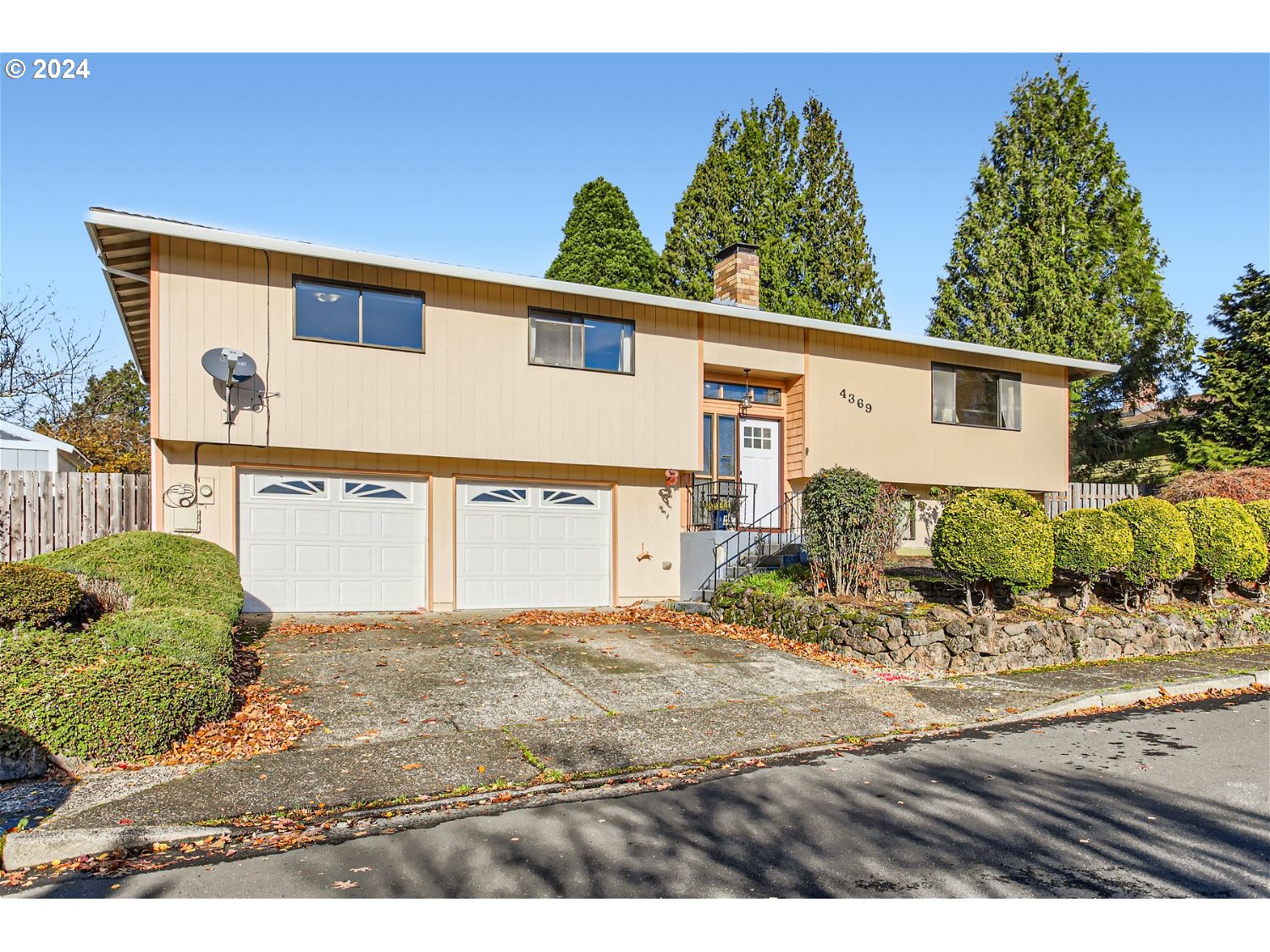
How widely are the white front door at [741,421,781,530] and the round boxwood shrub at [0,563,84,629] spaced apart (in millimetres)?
10419

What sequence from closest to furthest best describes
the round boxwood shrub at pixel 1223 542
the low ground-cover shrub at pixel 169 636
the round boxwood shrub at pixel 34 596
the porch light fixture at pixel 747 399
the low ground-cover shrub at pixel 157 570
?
the low ground-cover shrub at pixel 169 636, the round boxwood shrub at pixel 34 596, the low ground-cover shrub at pixel 157 570, the round boxwood shrub at pixel 1223 542, the porch light fixture at pixel 747 399

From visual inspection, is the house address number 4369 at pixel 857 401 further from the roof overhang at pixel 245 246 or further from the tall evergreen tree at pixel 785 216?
the tall evergreen tree at pixel 785 216

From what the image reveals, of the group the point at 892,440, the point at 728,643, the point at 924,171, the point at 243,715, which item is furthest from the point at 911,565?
the point at 243,715

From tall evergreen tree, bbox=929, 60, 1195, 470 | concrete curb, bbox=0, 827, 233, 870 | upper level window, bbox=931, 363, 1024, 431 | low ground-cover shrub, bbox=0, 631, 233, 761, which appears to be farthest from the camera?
tall evergreen tree, bbox=929, 60, 1195, 470

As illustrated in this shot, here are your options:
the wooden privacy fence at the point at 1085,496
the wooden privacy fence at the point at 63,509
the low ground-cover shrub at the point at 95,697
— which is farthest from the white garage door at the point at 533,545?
the wooden privacy fence at the point at 1085,496

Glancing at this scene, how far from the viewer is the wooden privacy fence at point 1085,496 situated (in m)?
17.8

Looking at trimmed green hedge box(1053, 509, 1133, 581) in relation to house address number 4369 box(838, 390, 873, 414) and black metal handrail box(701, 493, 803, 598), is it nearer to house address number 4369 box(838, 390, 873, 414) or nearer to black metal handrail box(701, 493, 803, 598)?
black metal handrail box(701, 493, 803, 598)

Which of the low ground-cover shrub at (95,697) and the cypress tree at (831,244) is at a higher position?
the cypress tree at (831,244)

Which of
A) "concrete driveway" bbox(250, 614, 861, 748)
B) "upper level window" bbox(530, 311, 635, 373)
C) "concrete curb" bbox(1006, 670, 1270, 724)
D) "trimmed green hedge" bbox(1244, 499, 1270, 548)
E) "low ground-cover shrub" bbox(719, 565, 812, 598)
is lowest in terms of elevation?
"concrete curb" bbox(1006, 670, 1270, 724)

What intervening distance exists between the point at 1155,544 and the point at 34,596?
12.1 meters

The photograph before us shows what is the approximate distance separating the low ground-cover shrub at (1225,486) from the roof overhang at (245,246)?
6.65 meters

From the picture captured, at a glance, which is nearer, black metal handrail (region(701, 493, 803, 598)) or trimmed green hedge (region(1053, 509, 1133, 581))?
trimmed green hedge (region(1053, 509, 1133, 581))

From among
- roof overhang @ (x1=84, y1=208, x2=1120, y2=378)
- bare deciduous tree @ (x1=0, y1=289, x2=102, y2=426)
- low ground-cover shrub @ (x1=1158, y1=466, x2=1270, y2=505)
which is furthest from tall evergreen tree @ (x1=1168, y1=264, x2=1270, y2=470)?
bare deciduous tree @ (x1=0, y1=289, x2=102, y2=426)

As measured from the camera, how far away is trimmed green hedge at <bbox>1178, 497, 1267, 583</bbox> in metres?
11.3
